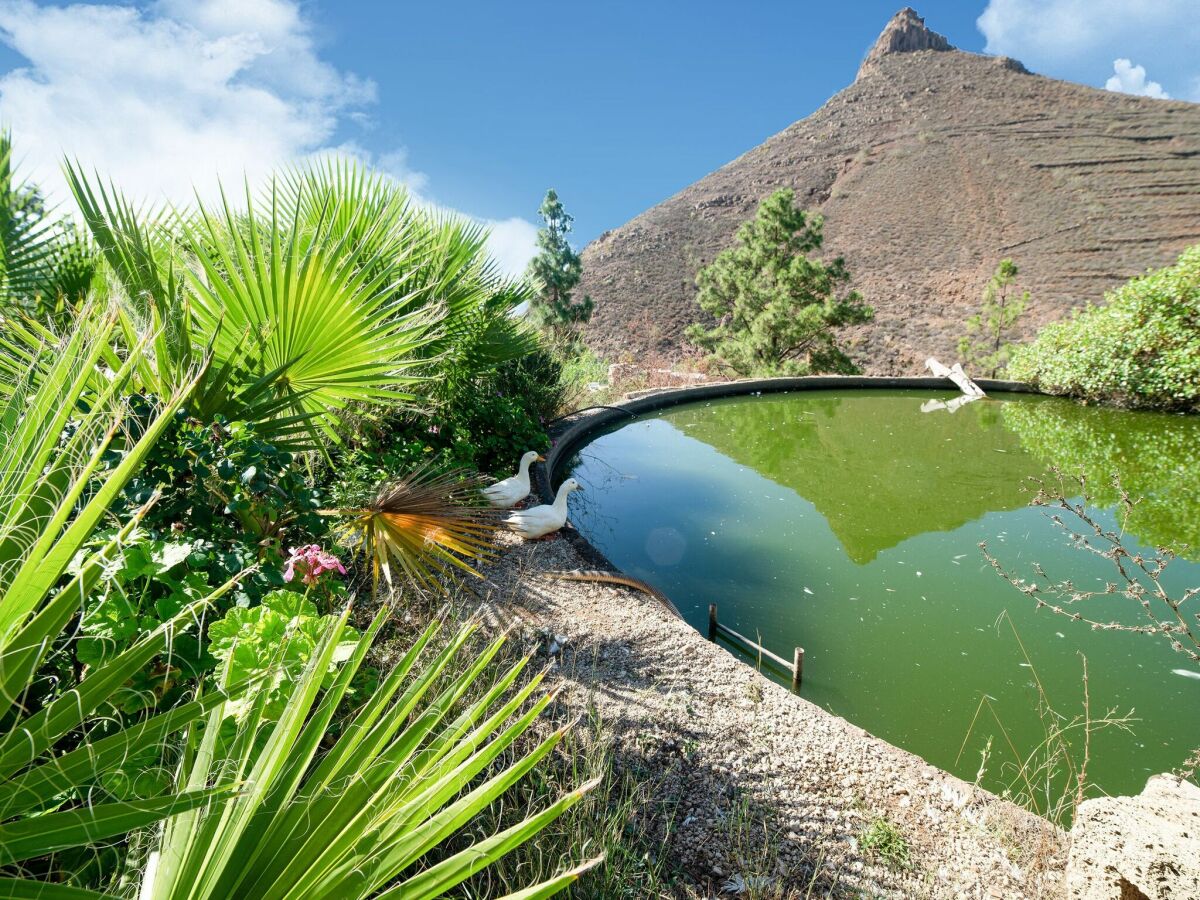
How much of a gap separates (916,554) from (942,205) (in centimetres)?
3594

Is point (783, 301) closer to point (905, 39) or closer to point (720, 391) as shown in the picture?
point (720, 391)

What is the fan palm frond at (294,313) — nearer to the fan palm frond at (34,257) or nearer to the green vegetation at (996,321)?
the fan palm frond at (34,257)

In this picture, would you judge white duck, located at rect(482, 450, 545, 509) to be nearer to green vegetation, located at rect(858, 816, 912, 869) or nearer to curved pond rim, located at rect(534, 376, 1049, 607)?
curved pond rim, located at rect(534, 376, 1049, 607)

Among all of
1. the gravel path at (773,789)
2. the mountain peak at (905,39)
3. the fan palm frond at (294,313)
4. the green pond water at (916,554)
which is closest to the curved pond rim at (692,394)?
the green pond water at (916,554)

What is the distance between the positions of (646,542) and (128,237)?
362 centimetres

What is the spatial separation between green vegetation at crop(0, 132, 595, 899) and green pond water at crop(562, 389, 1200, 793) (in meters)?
1.71

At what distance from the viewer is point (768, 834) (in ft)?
5.81

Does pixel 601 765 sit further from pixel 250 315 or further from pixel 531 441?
pixel 531 441

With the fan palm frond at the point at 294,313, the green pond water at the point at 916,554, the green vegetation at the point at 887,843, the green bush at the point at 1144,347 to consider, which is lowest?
the green vegetation at the point at 887,843

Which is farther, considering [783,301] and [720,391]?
[783,301]

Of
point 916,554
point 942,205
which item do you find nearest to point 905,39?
point 942,205

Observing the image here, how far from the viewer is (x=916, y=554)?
14.3 feet

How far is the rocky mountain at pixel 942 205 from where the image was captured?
84.4 feet

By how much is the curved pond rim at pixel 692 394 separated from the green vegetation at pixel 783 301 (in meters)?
2.46
